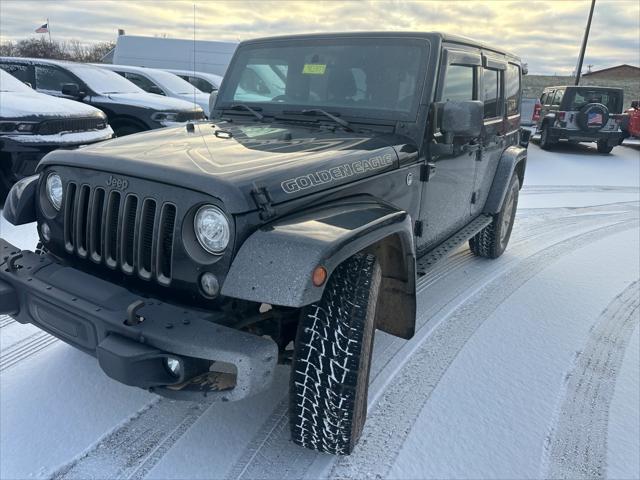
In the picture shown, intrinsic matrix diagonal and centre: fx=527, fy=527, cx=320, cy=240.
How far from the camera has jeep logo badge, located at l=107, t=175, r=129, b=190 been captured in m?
2.23

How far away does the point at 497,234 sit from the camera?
15.9ft

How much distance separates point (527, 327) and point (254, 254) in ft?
8.13

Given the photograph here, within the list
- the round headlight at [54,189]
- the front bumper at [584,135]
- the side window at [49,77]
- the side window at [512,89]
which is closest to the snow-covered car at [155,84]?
the side window at [49,77]

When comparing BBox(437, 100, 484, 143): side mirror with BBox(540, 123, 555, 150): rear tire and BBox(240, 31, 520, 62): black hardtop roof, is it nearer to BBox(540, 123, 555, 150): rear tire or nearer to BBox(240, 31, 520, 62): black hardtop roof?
BBox(240, 31, 520, 62): black hardtop roof

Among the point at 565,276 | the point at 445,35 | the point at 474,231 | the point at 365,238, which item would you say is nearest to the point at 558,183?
the point at 565,276

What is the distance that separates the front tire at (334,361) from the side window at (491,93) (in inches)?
100

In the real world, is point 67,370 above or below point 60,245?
below

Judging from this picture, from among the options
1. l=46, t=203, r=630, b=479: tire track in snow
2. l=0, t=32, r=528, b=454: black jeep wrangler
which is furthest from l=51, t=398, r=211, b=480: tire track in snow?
l=0, t=32, r=528, b=454: black jeep wrangler

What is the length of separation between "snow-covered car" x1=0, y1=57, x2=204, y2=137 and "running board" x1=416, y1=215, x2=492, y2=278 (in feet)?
18.3

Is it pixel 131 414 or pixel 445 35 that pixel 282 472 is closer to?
pixel 131 414

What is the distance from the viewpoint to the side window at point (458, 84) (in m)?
3.31

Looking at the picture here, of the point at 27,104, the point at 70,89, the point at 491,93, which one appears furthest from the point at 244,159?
the point at 70,89

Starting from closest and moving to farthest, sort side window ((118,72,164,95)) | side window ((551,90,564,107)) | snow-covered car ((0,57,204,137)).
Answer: snow-covered car ((0,57,204,137)) → side window ((118,72,164,95)) → side window ((551,90,564,107))

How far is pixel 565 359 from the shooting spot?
3225 mm
